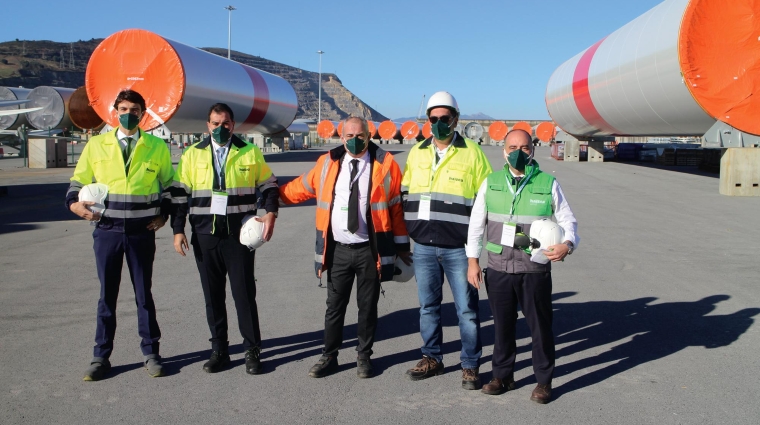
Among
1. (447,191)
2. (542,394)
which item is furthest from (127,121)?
(542,394)

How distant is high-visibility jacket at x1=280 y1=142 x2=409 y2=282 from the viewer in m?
4.74

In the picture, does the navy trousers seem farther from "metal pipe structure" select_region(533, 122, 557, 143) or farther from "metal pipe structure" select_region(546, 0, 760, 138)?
"metal pipe structure" select_region(533, 122, 557, 143)

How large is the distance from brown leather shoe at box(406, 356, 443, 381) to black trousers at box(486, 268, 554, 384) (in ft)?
1.55

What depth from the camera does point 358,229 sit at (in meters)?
4.78

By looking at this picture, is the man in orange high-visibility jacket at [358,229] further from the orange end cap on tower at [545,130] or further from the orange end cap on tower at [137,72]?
the orange end cap on tower at [545,130]

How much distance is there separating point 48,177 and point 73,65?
4353 inches

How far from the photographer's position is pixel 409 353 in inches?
210

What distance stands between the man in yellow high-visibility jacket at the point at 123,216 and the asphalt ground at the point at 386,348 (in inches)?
11.4

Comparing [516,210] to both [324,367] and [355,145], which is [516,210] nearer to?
[355,145]

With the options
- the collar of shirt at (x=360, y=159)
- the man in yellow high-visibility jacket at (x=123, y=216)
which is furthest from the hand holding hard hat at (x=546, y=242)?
the man in yellow high-visibility jacket at (x=123, y=216)

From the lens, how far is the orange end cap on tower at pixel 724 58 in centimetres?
1770

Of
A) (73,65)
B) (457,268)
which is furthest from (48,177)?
(73,65)

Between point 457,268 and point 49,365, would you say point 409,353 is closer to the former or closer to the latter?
point 457,268

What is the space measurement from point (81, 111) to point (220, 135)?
3050 cm
